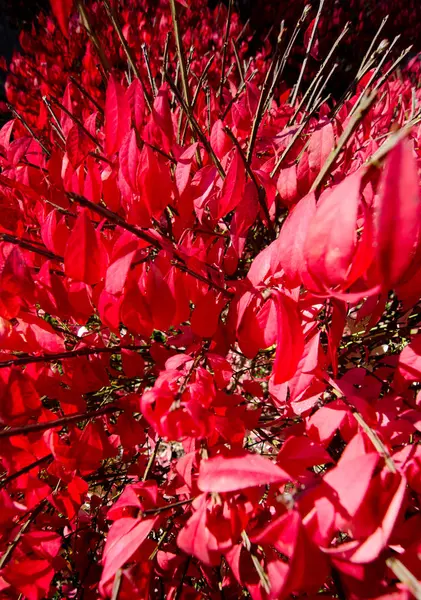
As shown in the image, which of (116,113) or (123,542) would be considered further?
(116,113)

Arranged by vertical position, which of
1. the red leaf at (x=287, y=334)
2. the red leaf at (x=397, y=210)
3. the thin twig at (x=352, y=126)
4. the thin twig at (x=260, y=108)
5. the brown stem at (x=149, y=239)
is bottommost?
the red leaf at (x=287, y=334)

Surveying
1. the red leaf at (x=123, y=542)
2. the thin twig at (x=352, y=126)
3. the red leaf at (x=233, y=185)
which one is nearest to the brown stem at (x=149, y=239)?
the red leaf at (x=233, y=185)

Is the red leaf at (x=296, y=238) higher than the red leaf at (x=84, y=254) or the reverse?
higher

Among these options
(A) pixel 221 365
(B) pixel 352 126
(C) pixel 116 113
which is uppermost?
(C) pixel 116 113

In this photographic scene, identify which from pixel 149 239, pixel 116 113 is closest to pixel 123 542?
pixel 149 239

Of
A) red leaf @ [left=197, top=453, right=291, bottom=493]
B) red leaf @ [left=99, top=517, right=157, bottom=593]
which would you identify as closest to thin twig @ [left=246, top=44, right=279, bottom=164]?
red leaf @ [left=197, top=453, right=291, bottom=493]

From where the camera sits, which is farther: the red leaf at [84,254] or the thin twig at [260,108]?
the thin twig at [260,108]

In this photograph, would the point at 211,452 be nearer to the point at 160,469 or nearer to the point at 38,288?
the point at 38,288

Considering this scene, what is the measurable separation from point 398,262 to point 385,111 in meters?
1.49

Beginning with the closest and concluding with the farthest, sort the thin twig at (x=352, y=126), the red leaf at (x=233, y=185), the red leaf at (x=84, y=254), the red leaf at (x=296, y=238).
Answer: the thin twig at (x=352, y=126) → the red leaf at (x=296, y=238) → the red leaf at (x=84, y=254) → the red leaf at (x=233, y=185)

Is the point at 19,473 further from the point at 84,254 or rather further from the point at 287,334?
the point at 287,334

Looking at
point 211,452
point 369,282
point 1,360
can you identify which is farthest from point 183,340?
point 369,282

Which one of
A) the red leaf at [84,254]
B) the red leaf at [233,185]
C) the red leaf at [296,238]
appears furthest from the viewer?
the red leaf at [233,185]

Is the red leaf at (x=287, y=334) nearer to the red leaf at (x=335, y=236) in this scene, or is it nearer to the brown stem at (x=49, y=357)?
the red leaf at (x=335, y=236)
